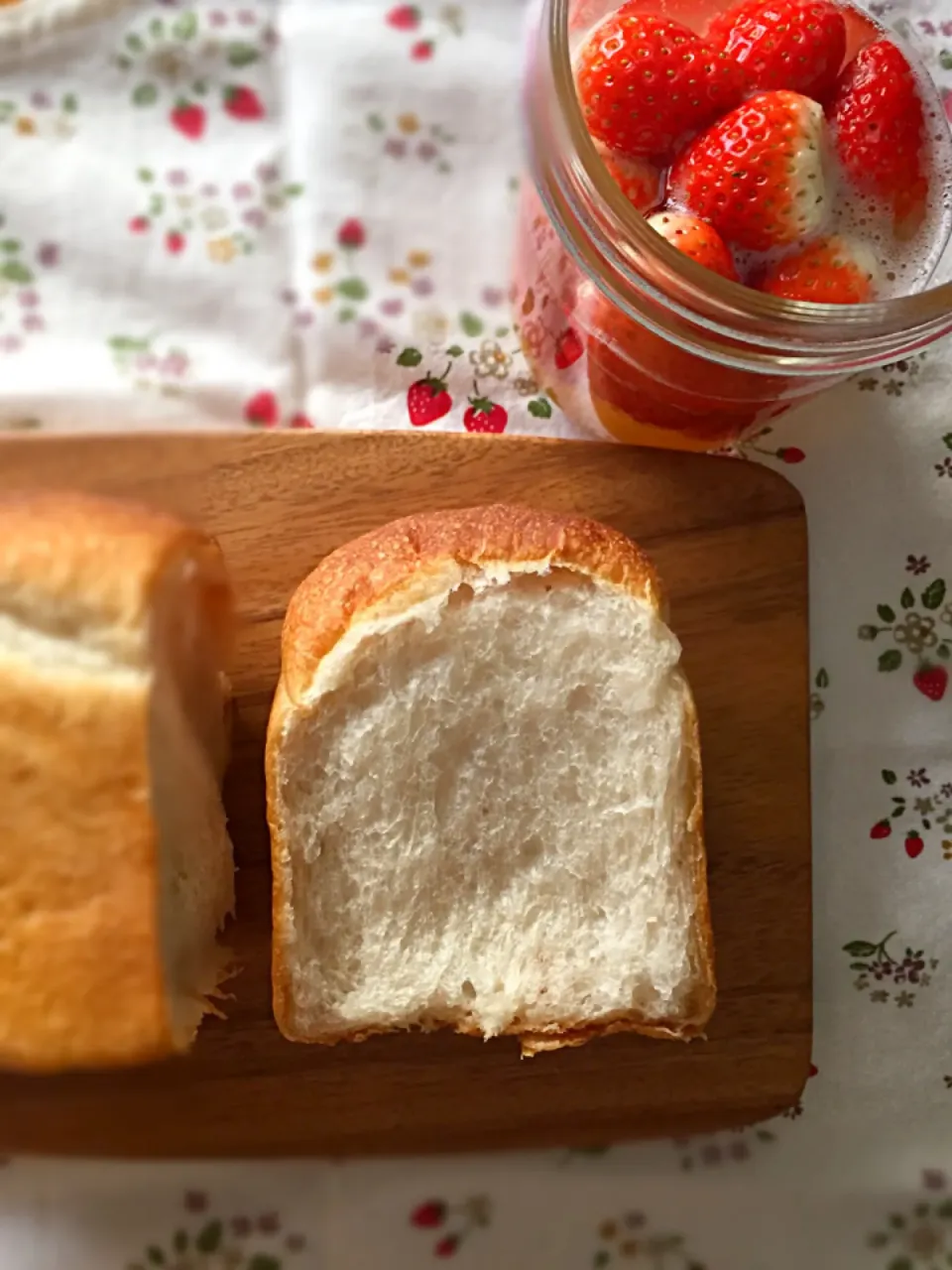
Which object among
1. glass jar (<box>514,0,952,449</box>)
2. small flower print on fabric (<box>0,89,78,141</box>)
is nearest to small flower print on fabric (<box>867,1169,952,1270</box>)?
glass jar (<box>514,0,952,449</box>)

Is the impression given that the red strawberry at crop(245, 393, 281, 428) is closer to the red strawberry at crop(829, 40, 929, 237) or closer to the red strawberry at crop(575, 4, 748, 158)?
the red strawberry at crop(575, 4, 748, 158)

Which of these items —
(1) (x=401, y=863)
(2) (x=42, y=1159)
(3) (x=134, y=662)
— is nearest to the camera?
(3) (x=134, y=662)

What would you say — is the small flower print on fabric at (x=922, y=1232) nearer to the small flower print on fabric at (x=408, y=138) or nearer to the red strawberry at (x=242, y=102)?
the small flower print on fabric at (x=408, y=138)

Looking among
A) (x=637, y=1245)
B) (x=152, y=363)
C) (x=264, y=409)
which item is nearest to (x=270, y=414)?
(x=264, y=409)

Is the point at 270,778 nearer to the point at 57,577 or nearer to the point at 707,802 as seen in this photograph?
the point at 57,577

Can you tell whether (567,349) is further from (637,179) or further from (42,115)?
(42,115)

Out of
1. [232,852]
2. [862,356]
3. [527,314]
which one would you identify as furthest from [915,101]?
[232,852]
